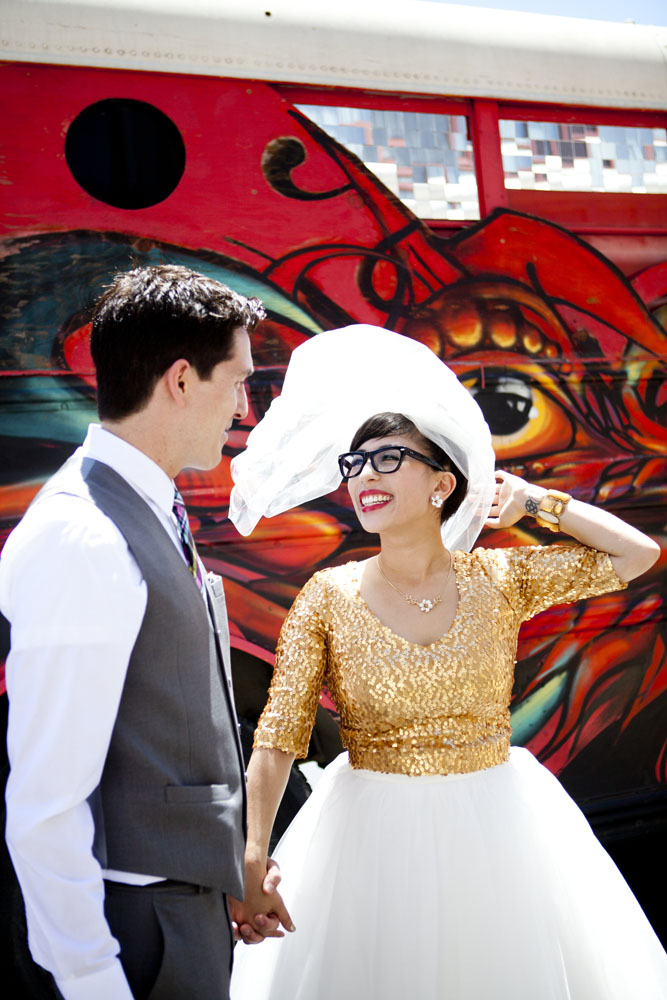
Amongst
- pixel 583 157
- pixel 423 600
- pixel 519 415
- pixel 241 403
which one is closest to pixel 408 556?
pixel 423 600

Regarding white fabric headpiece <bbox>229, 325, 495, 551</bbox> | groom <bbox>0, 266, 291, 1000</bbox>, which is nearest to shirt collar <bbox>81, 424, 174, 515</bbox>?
groom <bbox>0, 266, 291, 1000</bbox>

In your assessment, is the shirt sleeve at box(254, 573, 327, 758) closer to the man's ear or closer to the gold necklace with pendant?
the gold necklace with pendant

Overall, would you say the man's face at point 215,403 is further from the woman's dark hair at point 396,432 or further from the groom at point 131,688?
the woman's dark hair at point 396,432

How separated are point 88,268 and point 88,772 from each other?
1.83 metres

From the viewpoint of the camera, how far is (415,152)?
114 inches

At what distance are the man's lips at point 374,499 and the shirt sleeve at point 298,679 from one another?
0.75 ft

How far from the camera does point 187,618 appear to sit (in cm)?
136

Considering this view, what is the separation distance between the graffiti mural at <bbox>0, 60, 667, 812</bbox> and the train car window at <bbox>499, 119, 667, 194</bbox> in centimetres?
18

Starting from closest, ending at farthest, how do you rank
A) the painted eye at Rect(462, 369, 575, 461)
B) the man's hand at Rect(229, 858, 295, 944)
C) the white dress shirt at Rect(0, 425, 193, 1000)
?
the white dress shirt at Rect(0, 425, 193, 1000) → the man's hand at Rect(229, 858, 295, 944) → the painted eye at Rect(462, 369, 575, 461)

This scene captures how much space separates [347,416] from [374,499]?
231mm

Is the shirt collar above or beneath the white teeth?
above

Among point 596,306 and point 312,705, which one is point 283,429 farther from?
point 596,306

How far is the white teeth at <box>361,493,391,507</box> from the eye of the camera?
80.8 inches

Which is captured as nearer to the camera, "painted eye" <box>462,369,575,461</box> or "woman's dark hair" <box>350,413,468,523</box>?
"woman's dark hair" <box>350,413,468,523</box>
